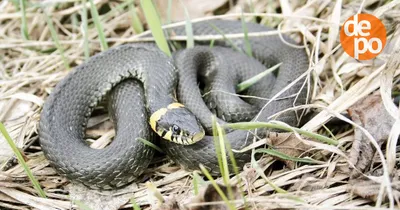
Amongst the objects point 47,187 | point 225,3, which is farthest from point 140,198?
point 225,3

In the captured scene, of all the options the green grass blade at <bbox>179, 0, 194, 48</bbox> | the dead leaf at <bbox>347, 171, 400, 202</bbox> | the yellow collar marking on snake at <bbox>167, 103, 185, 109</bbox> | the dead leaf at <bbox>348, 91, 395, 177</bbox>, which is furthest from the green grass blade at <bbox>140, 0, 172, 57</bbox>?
the dead leaf at <bbox>347, 171, 400, 202</bbox>

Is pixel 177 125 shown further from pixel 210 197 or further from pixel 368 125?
→ pixel 368 125

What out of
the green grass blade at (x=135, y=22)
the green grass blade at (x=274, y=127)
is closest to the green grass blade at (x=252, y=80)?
the green grass blade at (x=274, y=127)

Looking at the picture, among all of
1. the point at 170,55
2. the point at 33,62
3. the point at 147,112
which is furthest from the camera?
the point at 33,62

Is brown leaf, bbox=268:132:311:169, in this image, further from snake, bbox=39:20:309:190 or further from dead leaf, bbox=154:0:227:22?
dead leaf, bbox=154:0:227:22

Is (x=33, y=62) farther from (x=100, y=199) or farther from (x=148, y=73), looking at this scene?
(x=100, y=199)

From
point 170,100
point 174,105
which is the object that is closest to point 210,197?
point 174,105
